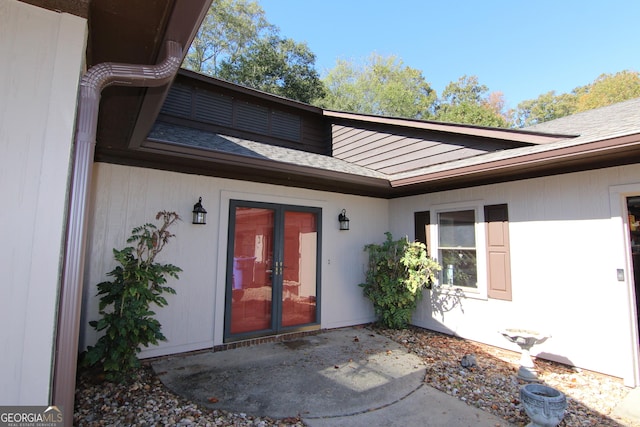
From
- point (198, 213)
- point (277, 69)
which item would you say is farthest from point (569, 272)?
point (277, 69)

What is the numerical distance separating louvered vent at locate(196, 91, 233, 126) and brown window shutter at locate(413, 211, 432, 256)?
389cm

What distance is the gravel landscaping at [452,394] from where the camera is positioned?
2750 millimetres

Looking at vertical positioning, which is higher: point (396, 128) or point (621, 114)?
point (396, 128)

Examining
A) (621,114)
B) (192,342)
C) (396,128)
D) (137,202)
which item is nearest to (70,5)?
(137,202)

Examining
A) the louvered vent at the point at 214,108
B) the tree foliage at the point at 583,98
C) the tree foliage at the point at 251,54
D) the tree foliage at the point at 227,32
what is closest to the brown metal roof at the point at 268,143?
the louvered vent at the point at 214,108

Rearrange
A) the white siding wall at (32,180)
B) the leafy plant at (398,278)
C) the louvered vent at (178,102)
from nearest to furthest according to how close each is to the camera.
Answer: the white siding wall at (32,180) → the leafy plant at (398,278) → the louvered vent at (178,102)

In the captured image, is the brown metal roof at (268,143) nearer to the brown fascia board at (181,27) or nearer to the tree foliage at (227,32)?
the brown fascia board at (181,27)

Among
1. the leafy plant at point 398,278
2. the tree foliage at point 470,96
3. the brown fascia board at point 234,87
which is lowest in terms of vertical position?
the leafy plant at point 398,278

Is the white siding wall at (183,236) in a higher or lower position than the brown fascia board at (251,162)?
lower

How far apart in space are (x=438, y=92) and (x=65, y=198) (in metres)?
23.8

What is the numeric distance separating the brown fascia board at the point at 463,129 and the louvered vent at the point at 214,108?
216cm

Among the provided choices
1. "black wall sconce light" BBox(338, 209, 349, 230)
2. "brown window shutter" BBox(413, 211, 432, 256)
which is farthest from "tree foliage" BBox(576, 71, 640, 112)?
"black wall sconce light" BBox(338, 209, 349, 230)

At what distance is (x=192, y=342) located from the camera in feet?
14.2

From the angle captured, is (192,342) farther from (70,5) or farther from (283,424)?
(70,5)
